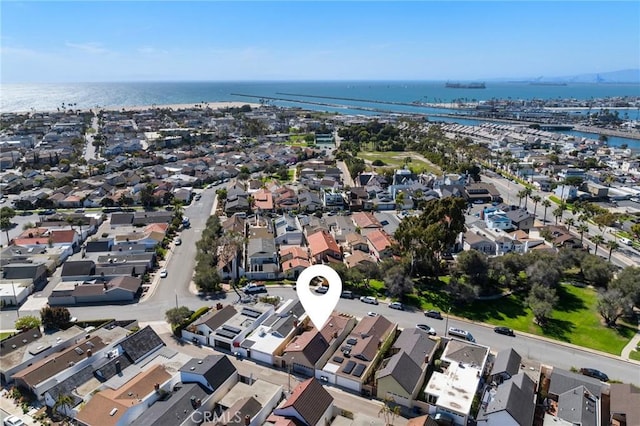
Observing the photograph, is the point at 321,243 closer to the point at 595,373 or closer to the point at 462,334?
the point at 462,334

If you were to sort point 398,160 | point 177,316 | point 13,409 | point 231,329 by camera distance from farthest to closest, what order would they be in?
point 398,160, point 177,316, point 231,329, point 13,409

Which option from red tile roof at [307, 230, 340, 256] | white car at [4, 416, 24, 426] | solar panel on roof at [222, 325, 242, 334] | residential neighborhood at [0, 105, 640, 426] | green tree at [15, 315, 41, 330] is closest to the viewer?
white car at [4, 416, 24, 426]

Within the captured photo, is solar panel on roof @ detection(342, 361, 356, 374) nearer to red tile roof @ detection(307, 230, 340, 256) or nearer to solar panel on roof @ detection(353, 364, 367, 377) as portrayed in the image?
solar panel on roof @ detection(353, 364, 367, 377)

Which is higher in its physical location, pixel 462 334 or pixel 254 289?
pixel 254 289

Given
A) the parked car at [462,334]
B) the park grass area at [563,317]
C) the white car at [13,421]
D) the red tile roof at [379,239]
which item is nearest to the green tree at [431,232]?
the park grass area at [563,317]

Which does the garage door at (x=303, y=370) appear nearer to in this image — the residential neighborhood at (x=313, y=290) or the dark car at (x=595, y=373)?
the residential neighborhood at (x=313, y=290)

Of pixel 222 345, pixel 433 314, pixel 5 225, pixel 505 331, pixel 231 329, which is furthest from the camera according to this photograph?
pixel 5 225

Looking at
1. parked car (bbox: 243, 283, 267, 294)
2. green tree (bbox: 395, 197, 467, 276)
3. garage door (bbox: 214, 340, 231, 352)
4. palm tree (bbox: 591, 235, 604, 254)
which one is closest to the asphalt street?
parked car (bbox: 243, 283, 267, 294)

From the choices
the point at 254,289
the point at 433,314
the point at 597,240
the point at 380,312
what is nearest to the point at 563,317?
the point at 433,314
